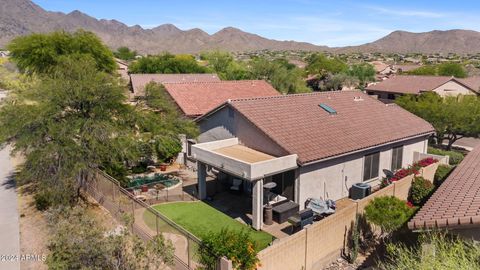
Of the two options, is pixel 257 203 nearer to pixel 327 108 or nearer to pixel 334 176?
pixel 334 176

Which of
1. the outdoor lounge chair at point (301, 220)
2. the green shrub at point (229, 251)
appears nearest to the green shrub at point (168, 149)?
the outdoor lounge chair at point (301, 220)

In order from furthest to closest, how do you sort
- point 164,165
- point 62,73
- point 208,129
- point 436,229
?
point 164,165 → point 208,129 → point 62,73 → point 436,229

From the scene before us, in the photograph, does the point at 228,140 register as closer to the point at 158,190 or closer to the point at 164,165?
the point at 158,190

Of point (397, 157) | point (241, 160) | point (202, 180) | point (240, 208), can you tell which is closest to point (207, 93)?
point (202, 180)

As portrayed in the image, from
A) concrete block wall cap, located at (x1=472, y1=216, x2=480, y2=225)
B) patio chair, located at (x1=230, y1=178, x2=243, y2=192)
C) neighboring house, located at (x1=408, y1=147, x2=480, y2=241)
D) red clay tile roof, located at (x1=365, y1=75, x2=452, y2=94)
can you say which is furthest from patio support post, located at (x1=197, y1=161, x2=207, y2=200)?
red clay tile roof, located at (x1=365, y1=75, x2=452, y2=94)

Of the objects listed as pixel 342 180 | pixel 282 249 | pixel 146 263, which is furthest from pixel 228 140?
pixel 146 263

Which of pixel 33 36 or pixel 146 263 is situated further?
pixel 33 36
